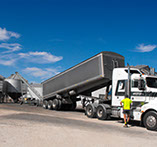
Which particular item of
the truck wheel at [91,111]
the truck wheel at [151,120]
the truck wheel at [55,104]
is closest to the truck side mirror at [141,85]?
the truck wheel at [151,120]

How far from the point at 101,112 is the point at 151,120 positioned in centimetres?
A: 388

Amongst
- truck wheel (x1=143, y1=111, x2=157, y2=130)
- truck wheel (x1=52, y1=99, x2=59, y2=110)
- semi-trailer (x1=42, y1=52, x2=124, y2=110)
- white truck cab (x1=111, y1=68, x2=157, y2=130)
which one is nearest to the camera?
truck wheel (x1=143, y1=111, x2=157, y2=130)

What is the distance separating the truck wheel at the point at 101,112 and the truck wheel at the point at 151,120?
3031 millimetres

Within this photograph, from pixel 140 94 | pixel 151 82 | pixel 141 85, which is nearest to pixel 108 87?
pixel 140 94

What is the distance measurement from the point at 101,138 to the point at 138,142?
127 centimetres

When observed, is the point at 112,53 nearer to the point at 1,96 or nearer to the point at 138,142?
the point at 138,142

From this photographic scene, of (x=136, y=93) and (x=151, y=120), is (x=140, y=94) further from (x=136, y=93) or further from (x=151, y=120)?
(x=151, y=120)

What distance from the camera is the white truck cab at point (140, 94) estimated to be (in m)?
9.55

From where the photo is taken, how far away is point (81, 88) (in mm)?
16172

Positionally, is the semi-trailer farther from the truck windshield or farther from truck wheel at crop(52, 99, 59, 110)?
the truck windshield

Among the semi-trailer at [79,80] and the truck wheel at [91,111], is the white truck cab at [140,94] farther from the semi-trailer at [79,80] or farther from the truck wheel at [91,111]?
the truck wheel at [91,111]

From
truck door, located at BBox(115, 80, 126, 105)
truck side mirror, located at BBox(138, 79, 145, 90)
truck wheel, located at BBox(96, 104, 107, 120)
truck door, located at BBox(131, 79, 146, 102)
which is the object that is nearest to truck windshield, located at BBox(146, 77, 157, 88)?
truck side mirror, located at BBox(138, 79, 145, 90)

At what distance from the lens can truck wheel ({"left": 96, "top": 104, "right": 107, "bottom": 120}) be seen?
40.2ft

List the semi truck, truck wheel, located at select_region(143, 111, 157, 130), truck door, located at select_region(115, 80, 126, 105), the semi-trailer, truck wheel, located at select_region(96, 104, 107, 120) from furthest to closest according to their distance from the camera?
the semi-trailer < truck wheel, located at select_region(96, 104, 107, 120) < truck door, located at select_region(115, 80, 126, 105) < the semi truck < truck wheel, located at select_region(143, 111, 157, 130)
